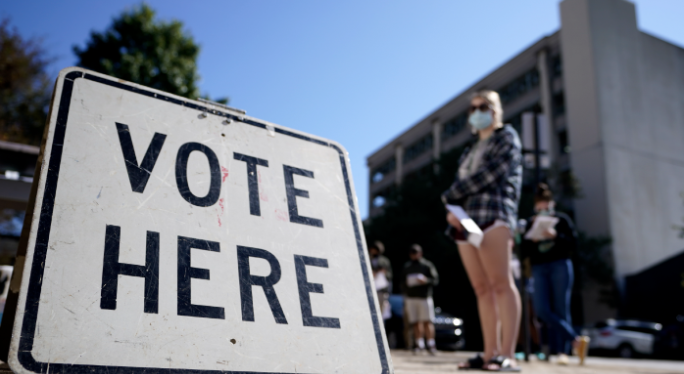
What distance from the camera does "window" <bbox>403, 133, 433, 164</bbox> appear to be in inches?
1807

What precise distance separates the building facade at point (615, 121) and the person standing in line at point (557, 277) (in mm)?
23393

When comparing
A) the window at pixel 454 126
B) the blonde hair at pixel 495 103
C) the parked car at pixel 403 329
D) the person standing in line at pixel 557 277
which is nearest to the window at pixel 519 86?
the window at pixel 454 126

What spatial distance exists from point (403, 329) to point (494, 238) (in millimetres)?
7448

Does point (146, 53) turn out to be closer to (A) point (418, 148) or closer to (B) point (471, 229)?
(B) point (471, 229)

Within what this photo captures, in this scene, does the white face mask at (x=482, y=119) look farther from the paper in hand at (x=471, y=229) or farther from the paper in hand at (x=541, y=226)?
the paper in hand at (x=541, y=226)

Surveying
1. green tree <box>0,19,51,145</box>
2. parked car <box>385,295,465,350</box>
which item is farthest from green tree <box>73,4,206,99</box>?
parked car <box>385,295,465,350</box>

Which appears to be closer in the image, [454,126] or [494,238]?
[494,238]

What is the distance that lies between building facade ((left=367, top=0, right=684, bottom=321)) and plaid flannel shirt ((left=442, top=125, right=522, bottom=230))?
25.2 meters

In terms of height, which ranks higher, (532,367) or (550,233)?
(550,233)

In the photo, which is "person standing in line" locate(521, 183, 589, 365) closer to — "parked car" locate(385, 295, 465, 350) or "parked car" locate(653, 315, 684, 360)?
"parked car" locate(385, 295, 465, 350)

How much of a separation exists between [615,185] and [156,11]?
26.0 m

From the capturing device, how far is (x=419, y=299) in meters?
7.76

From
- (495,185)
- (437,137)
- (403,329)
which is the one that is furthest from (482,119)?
(437,137)

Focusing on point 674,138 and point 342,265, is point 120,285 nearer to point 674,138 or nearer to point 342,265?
point 342,265
